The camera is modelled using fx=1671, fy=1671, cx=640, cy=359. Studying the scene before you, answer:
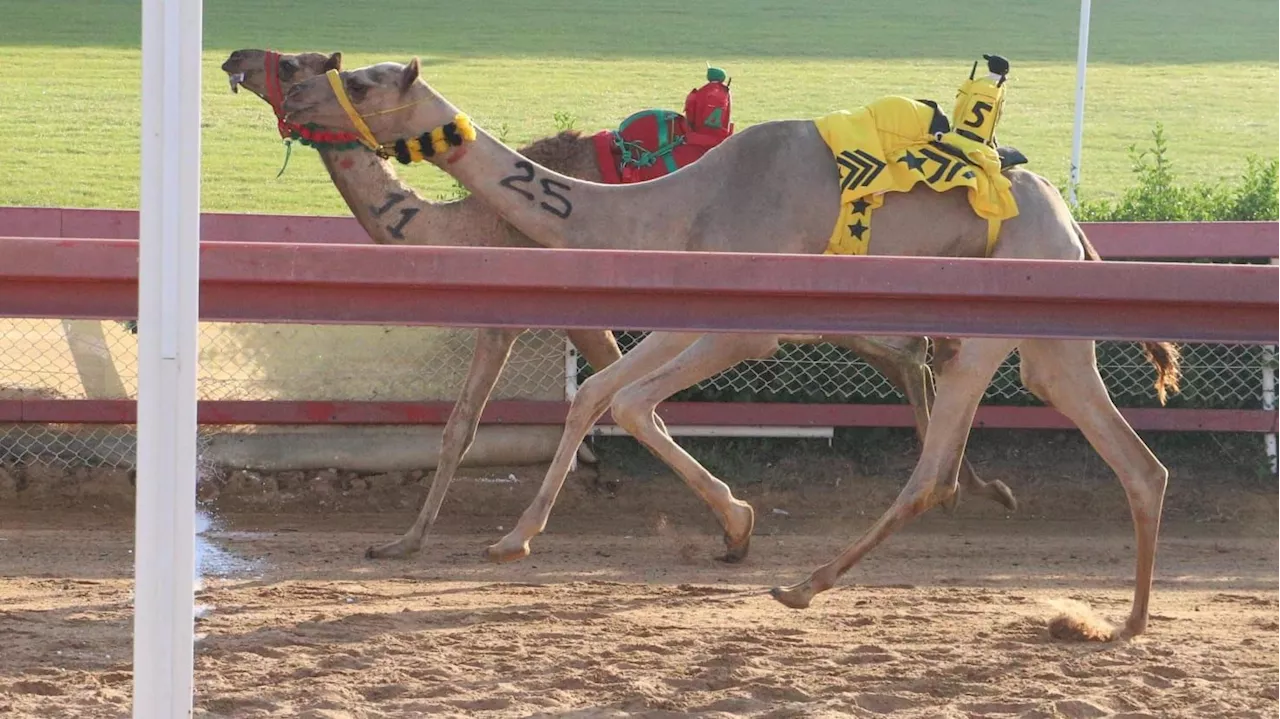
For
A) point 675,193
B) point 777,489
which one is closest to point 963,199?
point 675,193

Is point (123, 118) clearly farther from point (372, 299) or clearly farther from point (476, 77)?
point (372, 299)

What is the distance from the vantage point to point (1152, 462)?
651 centimetres

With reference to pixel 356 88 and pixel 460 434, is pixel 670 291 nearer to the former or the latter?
pixel 356 88

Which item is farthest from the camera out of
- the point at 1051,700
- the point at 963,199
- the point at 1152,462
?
the point at 963,199

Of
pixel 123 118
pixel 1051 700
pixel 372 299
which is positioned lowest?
pixel 1051 700

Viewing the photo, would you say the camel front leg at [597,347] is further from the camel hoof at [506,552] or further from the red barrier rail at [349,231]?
the red barrier rail at [349,231]

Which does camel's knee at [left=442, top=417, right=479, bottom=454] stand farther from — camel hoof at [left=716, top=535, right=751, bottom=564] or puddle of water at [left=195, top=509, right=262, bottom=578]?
camel hoof at [left=716, top=535, right=751, bottom=564]

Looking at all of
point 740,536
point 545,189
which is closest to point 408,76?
point 545,189

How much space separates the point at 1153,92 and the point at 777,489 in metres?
17.9

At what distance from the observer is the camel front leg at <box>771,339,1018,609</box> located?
652 cm

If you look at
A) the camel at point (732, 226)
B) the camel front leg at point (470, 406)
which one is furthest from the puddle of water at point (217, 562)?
the camel at point (732, 226)

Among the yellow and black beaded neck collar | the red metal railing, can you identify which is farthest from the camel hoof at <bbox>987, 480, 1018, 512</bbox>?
the red metal railing

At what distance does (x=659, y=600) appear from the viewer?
6.79 meters

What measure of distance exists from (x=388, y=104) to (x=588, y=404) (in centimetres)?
150
